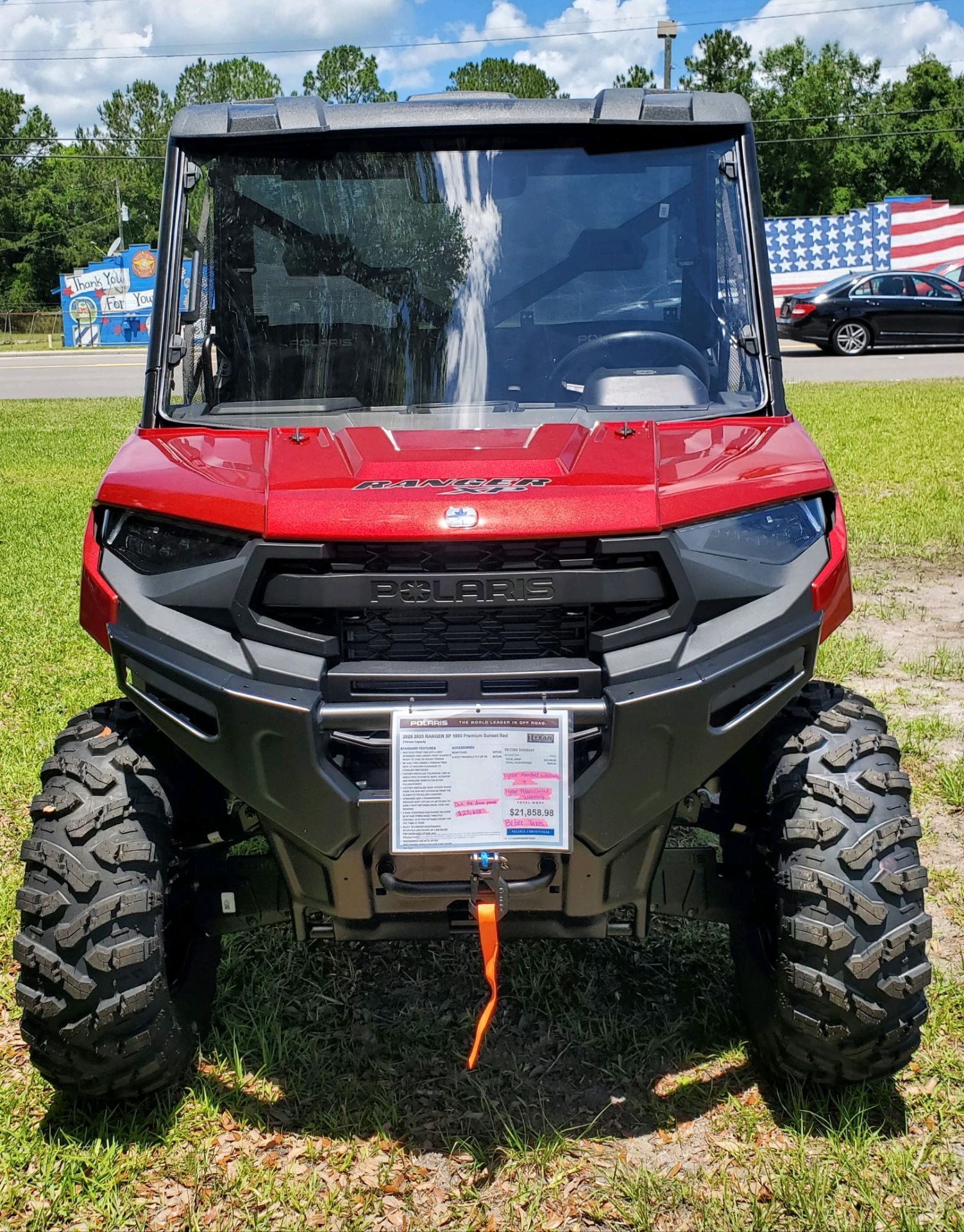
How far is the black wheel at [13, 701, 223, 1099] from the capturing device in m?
2.63

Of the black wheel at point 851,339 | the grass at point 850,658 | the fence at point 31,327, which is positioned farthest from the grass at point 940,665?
Result: the fence at point 31,327

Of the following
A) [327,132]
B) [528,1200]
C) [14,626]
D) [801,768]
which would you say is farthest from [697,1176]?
[14,626]

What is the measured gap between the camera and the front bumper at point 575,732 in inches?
94.7

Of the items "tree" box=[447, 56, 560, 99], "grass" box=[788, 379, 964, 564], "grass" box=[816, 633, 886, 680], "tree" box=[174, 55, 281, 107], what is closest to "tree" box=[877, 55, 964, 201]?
"tree" box=[447, 56, 560, 99]

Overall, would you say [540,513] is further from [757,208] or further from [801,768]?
[757,208]

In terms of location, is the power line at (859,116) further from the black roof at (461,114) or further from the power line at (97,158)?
the black roof at (461,114)

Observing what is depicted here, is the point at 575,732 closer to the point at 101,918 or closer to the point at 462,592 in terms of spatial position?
the point at 462,592

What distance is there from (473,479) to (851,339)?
2072cm

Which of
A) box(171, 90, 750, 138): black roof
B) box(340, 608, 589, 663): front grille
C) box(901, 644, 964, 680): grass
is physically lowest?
box(901, 644, 964, 680): grass

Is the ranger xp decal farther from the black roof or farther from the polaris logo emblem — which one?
the black roof

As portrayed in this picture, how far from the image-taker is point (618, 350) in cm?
331

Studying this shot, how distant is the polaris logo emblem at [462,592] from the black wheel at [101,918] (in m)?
0.76

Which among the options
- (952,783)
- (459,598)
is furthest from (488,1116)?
(952,783)

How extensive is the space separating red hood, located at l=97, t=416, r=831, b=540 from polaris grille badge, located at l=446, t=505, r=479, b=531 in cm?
1
